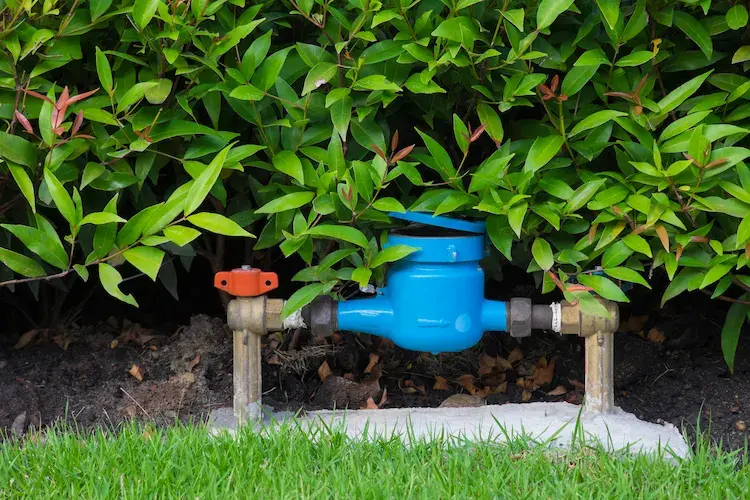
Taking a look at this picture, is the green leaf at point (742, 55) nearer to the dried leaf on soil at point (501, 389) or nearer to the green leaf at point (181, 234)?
the dried leaf on soil at point (501, 389)

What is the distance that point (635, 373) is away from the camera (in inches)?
110

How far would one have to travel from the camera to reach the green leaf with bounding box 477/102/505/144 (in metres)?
2.32

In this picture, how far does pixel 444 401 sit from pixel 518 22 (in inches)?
45.3

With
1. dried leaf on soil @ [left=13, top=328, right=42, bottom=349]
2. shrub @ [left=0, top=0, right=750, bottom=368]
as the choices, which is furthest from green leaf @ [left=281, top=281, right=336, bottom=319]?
dried leaf on soil @ [left=13, top=328, right=42, bottom=349]

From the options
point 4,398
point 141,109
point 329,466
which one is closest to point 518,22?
point 141,109

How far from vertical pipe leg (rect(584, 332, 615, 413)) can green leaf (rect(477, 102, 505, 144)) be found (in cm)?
58

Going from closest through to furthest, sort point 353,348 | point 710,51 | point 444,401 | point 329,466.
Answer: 1. point 329,466
2. point 710,51
3. point 444,401
4. point 353,348

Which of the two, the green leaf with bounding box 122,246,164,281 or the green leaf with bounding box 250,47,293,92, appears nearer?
the green leaf with bounding box 122,246,164,281

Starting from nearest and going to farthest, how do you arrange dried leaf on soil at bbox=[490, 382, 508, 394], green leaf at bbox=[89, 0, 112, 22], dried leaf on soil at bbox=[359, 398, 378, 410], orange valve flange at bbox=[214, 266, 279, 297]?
green leaf at bbox=[89, 0, 112, 22]
orange valve flange at bbox=[214, 266, 279, 297]
dried leaf on soil at bbox=[359, 398, 378, 410]
dried leaf on soil at bbox=[490, 382, 508, 394]

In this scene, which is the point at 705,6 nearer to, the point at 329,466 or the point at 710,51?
the point at 710,51

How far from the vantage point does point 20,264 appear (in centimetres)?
224

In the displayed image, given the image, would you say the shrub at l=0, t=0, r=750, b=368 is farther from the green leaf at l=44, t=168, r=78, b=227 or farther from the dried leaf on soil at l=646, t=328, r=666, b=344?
the dried leaf on soil at l=646, t=328, r=666, b=344

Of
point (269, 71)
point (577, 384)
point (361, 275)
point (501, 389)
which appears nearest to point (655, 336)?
point (577, 384)

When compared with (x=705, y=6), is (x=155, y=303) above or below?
below
